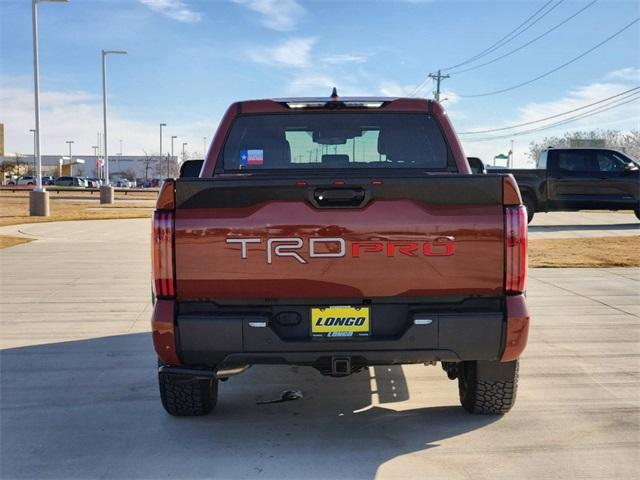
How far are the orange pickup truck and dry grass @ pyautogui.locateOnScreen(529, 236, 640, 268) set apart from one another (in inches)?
352

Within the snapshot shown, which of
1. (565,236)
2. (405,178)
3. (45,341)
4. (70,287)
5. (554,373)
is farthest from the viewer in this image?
(565,236)

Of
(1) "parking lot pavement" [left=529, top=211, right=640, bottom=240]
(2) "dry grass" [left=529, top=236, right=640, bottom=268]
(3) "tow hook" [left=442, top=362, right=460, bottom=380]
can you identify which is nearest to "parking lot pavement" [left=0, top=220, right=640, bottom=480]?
(3) "tow hook" [left=442, top=362, right=460, bottom=380]

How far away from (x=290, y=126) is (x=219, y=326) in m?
1.85

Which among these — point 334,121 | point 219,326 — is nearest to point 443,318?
point 219,326

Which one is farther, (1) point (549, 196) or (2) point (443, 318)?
(1) point (549, 196)

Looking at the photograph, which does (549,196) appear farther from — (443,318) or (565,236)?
(443,318)

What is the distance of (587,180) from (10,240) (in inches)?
622

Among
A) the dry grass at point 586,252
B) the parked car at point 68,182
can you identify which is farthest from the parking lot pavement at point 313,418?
the parked car at point 68,182

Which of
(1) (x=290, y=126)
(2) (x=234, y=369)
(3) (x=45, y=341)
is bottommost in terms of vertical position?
(3) (x=45, y=341)

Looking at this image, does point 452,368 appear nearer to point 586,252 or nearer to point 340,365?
point 340,365

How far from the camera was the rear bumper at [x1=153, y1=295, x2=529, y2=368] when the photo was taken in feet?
12.1

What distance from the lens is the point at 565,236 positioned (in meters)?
17.4

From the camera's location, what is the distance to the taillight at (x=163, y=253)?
143 inches

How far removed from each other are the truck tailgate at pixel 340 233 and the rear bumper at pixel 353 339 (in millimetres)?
164
